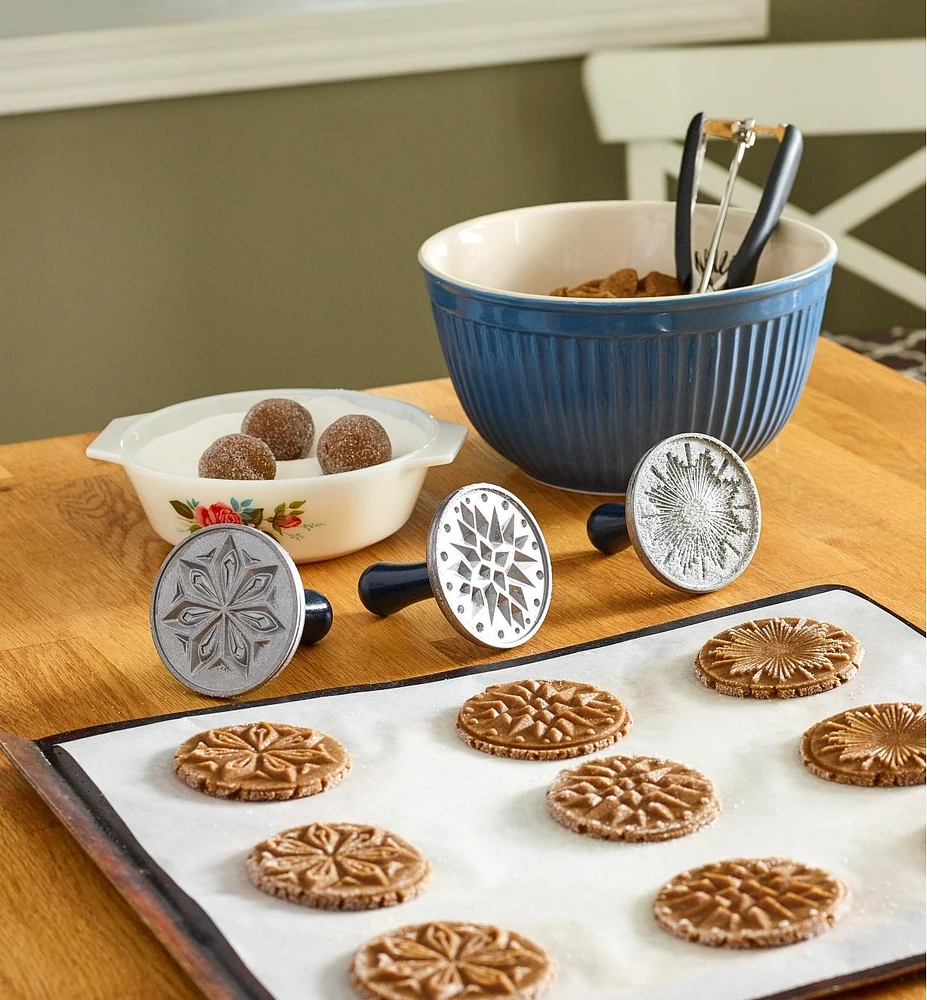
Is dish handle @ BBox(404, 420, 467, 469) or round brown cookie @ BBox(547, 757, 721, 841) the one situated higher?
dish handle @ BBox(404, 420, 467, 469)

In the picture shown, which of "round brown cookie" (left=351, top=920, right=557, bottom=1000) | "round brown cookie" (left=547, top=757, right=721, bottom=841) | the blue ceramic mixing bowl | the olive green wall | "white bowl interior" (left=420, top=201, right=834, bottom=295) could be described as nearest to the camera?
"round brown cookie" (left=351, top=920, right=557, bottom=1000)

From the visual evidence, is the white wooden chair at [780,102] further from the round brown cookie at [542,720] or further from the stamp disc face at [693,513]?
the round brown cookie at [542,720]

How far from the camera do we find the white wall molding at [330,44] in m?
2.15

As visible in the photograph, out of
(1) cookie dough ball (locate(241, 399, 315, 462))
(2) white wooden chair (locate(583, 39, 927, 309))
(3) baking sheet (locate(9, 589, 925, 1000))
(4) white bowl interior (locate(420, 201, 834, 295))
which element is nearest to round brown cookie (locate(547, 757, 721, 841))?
(3) baking sheet (locate(9, 589, 925, 1000))

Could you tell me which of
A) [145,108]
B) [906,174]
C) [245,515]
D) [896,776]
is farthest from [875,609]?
[145,108]

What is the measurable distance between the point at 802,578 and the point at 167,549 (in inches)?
19.0

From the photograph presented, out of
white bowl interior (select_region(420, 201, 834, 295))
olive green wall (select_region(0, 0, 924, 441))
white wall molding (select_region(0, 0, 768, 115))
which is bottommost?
olive green wall (select_region(0, 0, 924, 441))

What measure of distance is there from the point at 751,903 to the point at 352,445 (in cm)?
55

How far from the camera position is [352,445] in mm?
1028

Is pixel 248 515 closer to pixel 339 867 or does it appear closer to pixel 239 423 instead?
pixel 239 423

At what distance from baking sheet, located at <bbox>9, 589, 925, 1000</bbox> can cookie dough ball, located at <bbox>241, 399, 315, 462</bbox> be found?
35 cm

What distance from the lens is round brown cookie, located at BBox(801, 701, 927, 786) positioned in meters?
0.67

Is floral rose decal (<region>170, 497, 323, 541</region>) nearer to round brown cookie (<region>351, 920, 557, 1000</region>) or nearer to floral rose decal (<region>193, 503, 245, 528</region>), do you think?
floral rose decal (<region>193, 503, 245, 528</region>)

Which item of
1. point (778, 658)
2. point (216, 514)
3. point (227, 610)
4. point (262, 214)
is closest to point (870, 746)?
point (778, 658)
